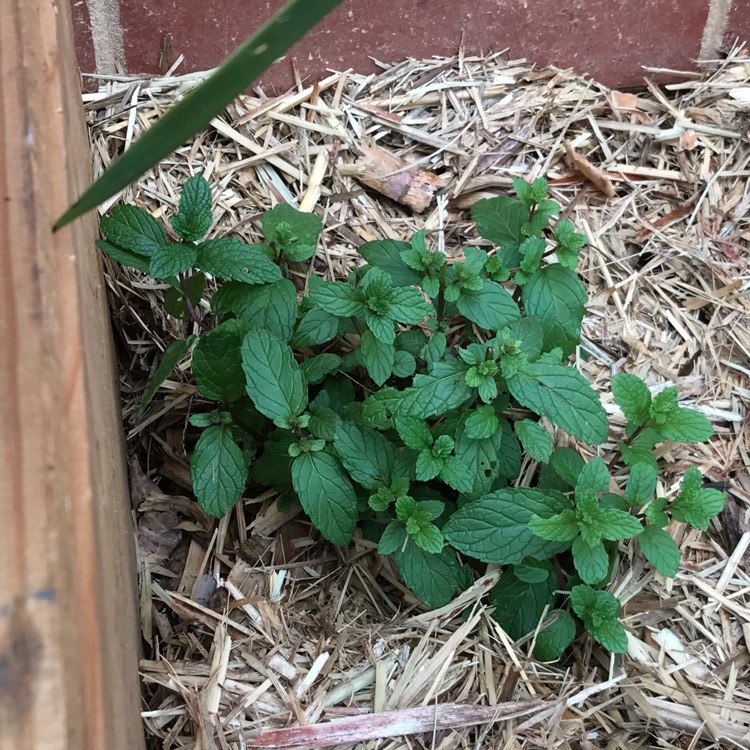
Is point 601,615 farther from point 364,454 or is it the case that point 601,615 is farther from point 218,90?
point 218,90

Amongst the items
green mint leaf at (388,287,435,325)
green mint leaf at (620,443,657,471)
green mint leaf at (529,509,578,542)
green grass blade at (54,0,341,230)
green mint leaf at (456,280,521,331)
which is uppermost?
green grass blade at (54,0,341,230)

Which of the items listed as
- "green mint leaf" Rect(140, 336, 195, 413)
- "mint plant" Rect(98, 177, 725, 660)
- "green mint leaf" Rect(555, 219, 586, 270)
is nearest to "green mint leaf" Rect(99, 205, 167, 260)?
"mint plant" Rect(98, 177, 725, 660)

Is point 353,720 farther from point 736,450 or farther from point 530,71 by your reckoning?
point 530,71

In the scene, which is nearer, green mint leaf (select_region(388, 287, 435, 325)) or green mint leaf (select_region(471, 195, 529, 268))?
green mint leaf (select_region(388, 287, 435, 325))

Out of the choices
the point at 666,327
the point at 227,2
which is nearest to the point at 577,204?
the point at 666,327

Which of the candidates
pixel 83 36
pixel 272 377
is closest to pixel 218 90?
pixel 272 377

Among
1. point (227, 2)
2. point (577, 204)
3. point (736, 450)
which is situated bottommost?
point (736, 450)

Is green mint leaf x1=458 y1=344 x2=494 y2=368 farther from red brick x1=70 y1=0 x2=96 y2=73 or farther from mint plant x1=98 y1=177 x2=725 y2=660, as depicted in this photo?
red brick x1=70 y1=0 x2=96 y2=73
